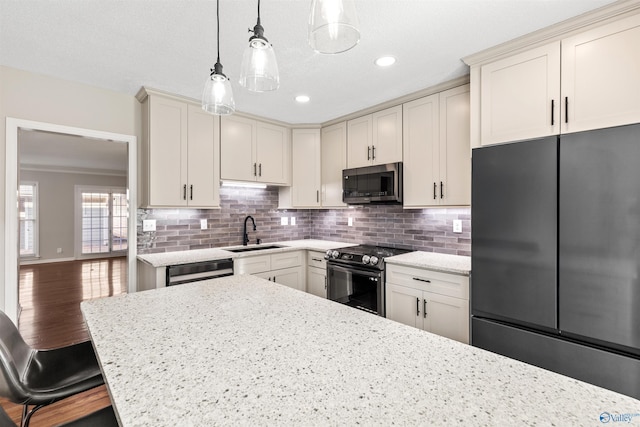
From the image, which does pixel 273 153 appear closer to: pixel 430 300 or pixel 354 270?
pixel 354 270

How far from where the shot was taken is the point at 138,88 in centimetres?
272

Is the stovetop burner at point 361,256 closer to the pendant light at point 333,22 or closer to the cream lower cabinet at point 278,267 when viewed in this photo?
the cream lower cabinet at point 278,267

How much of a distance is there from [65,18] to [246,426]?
232cm

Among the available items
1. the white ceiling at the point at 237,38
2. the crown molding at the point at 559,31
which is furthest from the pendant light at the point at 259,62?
the crown molding at the point at 559,31

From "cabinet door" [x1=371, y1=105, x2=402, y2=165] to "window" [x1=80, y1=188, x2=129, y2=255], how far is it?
26.9 feet

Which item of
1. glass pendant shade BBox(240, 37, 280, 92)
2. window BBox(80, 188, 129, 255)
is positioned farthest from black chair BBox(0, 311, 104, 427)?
window BBox(80, 188, 129, 255)

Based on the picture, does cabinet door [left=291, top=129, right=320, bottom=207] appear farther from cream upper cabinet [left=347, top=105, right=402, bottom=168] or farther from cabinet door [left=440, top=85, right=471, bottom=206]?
cabinet door [left=440, top=85, right=471, bottom=206]

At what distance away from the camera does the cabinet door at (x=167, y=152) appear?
108 inches

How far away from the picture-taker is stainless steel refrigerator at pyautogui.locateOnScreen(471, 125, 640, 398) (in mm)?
1533

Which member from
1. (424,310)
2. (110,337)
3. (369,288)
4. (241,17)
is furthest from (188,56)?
(424,310)

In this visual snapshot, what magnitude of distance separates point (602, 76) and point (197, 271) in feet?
10.4

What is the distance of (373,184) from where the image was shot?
3.14 meters

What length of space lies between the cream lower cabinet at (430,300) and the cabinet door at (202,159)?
1.97 m

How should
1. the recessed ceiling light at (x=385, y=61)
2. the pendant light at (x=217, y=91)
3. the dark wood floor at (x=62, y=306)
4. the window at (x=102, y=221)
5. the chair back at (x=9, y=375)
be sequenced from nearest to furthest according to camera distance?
the chair back at (x=9, y=375)
the pendant light at (x=217, y=91)
the dark wood floor at (x=62, y=306)
the recessed ceiling light at (x=385, y=61)
the window at (x=102, y=221)
